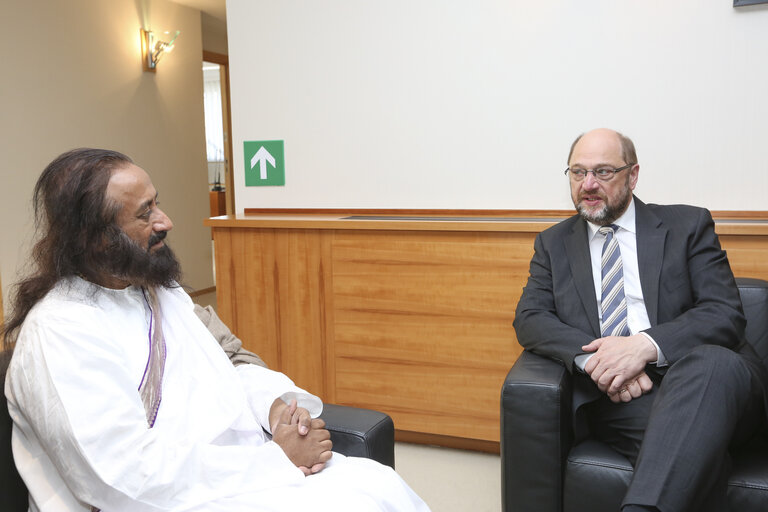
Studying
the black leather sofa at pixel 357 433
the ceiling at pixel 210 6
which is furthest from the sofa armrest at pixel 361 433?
the ceiling at pixel 210 6

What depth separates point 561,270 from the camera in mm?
2408

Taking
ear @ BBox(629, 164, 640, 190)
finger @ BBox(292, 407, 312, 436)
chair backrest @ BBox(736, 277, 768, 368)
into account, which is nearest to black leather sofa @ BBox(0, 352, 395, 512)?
finger @ BBox(292, 407, 312, 436)

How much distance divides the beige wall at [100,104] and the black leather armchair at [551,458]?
425cm

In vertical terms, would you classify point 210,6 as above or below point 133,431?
above

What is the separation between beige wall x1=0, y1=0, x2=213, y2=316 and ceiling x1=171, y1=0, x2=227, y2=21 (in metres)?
0.08

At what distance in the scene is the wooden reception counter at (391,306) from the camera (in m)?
2.94

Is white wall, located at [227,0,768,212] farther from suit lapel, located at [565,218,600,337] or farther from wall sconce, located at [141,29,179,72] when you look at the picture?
wall sconce, located at [141,29,179,72]

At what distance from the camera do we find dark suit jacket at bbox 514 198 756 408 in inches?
83.0

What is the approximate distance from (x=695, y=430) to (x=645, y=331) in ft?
1.47

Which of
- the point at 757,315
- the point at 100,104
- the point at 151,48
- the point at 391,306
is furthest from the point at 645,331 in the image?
the point at 151,48

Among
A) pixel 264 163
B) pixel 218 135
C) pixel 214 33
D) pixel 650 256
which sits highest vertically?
pixel 214 33

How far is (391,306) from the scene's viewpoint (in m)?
3.10

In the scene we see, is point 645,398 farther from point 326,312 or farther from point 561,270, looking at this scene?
point 326,312

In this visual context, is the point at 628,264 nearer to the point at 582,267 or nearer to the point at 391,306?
the point at 582,267
